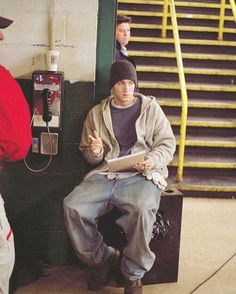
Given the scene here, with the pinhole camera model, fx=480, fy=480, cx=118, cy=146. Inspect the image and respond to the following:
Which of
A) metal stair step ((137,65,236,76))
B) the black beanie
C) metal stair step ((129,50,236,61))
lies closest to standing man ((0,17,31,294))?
the black beanie

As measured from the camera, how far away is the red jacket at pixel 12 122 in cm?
247

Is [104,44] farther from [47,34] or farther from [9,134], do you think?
[9,134]

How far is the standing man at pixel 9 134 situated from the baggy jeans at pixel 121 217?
65cm

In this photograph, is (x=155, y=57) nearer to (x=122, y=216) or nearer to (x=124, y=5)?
(x=124, y=5)


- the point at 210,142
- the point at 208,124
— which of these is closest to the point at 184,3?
the point at 208,124

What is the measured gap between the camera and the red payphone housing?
3309 mm

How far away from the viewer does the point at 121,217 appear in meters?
3.15

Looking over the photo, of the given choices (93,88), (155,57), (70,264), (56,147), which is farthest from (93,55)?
(155,57)

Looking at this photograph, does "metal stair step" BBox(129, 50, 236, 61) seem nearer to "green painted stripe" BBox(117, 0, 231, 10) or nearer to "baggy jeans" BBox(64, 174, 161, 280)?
"green painted stripe" BBox(117, 0, 231, 10)

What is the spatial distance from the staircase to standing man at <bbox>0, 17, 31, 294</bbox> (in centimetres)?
317

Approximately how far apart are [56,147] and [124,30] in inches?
68.5

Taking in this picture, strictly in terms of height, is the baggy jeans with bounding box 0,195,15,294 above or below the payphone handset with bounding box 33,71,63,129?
below

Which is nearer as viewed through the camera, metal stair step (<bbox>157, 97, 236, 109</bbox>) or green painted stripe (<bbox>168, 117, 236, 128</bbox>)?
green painted stripe (<bbox>168, 117, 236, 128</bbox>)

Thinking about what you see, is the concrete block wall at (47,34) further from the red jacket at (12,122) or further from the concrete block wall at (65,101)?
the red jacket at (12,122)
